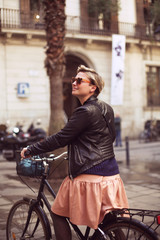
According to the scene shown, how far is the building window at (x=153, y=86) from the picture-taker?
20875 millimetres

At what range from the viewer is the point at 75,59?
1998 centimetres

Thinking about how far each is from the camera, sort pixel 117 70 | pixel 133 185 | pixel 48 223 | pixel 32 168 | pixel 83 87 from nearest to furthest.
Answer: pixel 83 87, pixel 48 223, pixel 32 168, pixel 133 185, pixel 117 70

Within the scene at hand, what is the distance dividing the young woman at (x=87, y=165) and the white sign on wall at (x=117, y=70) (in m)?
15.8

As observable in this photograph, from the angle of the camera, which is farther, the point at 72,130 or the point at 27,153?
the point at 27,153

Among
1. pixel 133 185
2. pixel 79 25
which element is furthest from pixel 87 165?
pixel 79 25

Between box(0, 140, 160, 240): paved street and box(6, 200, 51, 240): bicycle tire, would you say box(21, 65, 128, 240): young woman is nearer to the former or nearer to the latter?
box(6, 200, 51, 240): bicycle tire

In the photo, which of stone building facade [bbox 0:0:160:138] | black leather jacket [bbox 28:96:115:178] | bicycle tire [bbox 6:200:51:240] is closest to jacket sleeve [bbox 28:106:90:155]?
black leather jacket [bbox 28:96:115:178]

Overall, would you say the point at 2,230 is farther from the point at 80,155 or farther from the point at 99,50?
the point at 99,50

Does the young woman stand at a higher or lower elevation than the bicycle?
higher

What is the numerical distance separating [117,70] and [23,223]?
1594 centimetres

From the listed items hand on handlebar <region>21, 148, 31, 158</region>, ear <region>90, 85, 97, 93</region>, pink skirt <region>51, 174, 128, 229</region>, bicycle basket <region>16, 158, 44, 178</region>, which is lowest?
pink skirt <region>51, 174, 128, 229</region>

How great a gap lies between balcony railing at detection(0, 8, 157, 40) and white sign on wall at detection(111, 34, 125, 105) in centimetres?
166

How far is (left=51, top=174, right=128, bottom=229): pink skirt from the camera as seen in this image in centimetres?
262

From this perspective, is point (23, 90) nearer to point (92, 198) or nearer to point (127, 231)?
point (92, 198)
